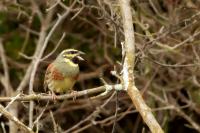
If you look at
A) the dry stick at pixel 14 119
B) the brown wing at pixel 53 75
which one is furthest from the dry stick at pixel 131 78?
the brown wing at pixel 53 75

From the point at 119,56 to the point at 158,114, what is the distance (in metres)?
0.81

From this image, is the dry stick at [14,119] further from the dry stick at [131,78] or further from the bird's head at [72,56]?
the bird's head at [72,56]

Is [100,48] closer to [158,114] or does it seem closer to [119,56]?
[119,56]

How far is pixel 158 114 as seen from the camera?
613 cm

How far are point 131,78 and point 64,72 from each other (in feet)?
4.72

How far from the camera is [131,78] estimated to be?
9.94 feet

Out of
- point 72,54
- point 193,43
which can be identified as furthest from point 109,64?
point 72,54

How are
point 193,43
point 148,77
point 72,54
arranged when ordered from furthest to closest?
point 148,77, point 193,43, point 72,54

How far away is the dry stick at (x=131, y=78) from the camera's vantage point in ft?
9.06

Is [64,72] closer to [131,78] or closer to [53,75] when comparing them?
[53,75]

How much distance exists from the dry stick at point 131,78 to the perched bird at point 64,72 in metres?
0.84

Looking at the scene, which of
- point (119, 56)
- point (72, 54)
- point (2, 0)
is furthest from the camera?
point (119, 56)

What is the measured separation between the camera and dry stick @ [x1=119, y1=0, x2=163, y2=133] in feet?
9.06

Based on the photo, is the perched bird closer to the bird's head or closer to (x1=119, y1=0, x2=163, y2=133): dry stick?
the bird's head
